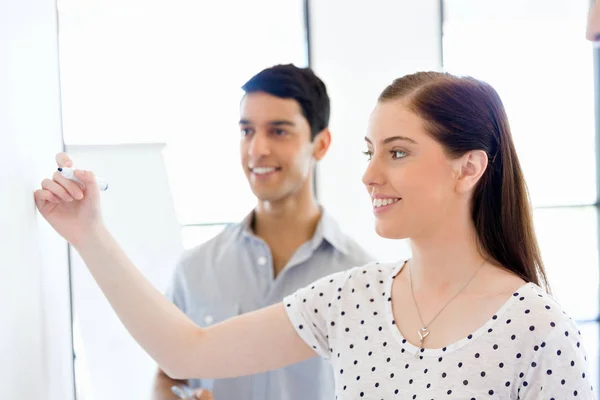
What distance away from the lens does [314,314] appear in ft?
4.91

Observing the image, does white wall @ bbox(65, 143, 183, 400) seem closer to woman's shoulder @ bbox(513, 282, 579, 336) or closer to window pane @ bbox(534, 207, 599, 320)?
woman's shoulder @ bbox(513, 282, 579, 336)

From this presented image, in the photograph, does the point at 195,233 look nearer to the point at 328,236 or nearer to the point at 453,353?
the point at 328,236

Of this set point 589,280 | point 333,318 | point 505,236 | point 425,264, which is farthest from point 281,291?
point 589,280

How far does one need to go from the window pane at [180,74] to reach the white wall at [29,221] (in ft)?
8.88

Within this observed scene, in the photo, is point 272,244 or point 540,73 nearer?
point 272,244

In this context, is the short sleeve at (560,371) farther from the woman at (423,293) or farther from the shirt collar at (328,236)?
the shirt collar at (328,236)

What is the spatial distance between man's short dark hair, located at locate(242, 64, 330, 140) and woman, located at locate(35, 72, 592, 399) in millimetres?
579

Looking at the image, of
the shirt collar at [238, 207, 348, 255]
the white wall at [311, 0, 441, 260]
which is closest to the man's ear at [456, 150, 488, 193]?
the shirt collar at [238, 207, 348, 255]

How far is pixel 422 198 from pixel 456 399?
368mm

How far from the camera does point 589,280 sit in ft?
15.4

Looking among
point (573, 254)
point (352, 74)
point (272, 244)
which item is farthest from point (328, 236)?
point (573, 254)

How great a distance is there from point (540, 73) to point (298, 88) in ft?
9.71

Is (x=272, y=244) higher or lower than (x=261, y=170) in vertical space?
lower

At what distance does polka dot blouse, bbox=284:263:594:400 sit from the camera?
1.24 metres
